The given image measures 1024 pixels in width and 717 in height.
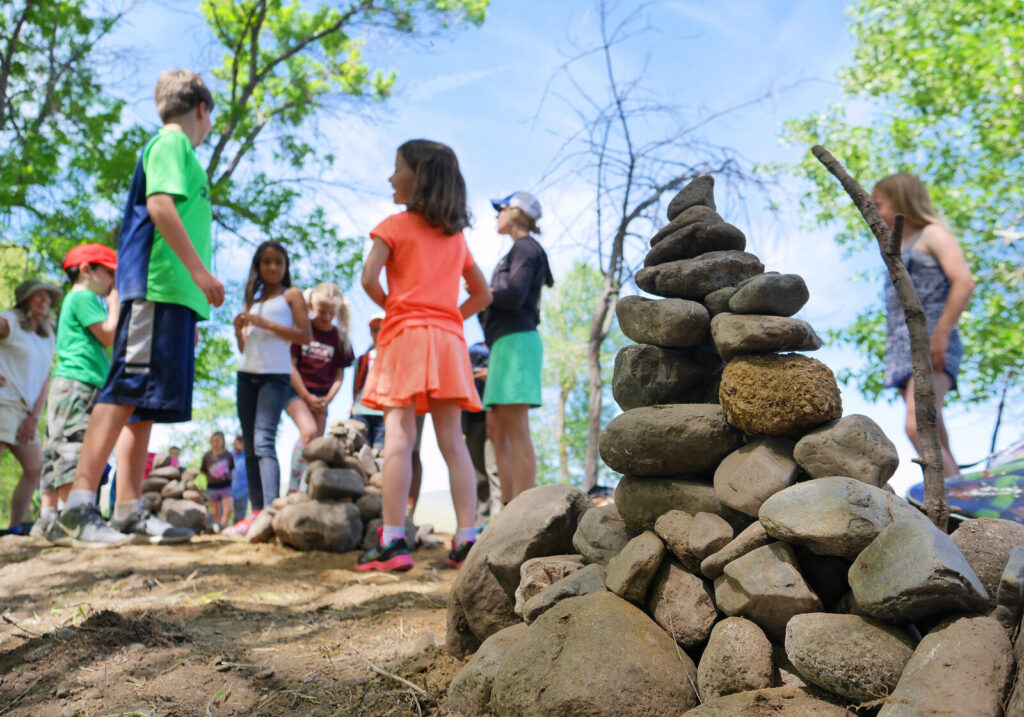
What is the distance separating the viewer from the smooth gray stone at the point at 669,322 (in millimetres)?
2258

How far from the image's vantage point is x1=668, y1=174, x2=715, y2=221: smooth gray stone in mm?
2627

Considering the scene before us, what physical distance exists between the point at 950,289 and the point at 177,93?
501cm

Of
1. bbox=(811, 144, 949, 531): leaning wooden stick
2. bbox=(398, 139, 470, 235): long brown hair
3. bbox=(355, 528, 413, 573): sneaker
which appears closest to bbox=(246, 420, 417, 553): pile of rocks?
bbox=(355, 528, 413, 573): sneaker

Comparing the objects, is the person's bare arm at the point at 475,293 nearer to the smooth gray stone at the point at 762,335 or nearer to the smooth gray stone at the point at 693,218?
the smooth gray stone at the point at 693,218

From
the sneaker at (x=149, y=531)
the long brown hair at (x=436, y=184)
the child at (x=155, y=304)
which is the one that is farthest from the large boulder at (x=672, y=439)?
the sneaker at (x=149, y=531)

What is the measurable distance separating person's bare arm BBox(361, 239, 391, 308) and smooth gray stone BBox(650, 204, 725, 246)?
1939 mm

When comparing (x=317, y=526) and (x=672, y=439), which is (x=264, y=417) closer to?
(x=317, y=526)

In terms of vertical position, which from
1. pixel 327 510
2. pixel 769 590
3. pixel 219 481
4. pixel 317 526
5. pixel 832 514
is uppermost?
pixel 832 514

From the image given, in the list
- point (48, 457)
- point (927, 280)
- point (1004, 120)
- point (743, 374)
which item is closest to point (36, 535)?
point (48, 457)

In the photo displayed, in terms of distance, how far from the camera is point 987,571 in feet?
5.85

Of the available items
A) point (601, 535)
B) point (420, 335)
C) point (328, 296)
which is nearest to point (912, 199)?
point (420, 335)

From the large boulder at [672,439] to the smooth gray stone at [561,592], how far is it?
1.18ft

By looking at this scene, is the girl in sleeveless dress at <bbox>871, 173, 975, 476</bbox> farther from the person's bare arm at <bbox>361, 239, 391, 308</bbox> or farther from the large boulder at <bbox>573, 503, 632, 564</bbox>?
the person's bare arm at <bbox>361, 239, 391, 308</bbox>

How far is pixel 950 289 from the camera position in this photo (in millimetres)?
4250
